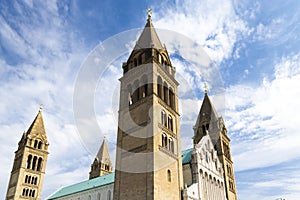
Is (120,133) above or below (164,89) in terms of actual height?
below

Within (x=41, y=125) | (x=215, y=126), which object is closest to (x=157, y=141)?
(x=215, y=126)

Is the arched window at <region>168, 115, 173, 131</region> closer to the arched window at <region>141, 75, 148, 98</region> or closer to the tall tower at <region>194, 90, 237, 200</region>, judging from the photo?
the arched window at <region>141, 75, 148, 98</region>

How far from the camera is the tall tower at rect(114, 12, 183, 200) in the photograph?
2256cm

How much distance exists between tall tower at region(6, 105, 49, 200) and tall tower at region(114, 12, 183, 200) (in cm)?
3495

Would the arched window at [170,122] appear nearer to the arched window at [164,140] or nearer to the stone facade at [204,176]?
the arched window at [164,140]

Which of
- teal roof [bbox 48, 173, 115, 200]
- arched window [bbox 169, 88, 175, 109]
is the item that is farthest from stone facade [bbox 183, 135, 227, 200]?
teal roof [bbox 48, 173, 115, 200]

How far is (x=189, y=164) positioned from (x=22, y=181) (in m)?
39.1

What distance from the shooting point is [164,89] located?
29.7 meters

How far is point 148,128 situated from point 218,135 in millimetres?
19449

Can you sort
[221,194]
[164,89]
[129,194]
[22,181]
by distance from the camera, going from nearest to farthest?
[129,194]
[164,89]
[221,194]
[22,181]

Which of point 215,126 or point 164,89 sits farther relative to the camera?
point 215,126

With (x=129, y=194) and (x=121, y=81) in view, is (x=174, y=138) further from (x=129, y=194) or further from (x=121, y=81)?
(x=121, y=81)

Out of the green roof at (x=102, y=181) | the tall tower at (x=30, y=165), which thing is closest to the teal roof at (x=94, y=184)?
the green roof at (x=102, y=181)

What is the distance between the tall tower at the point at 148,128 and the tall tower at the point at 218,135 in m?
12.2
